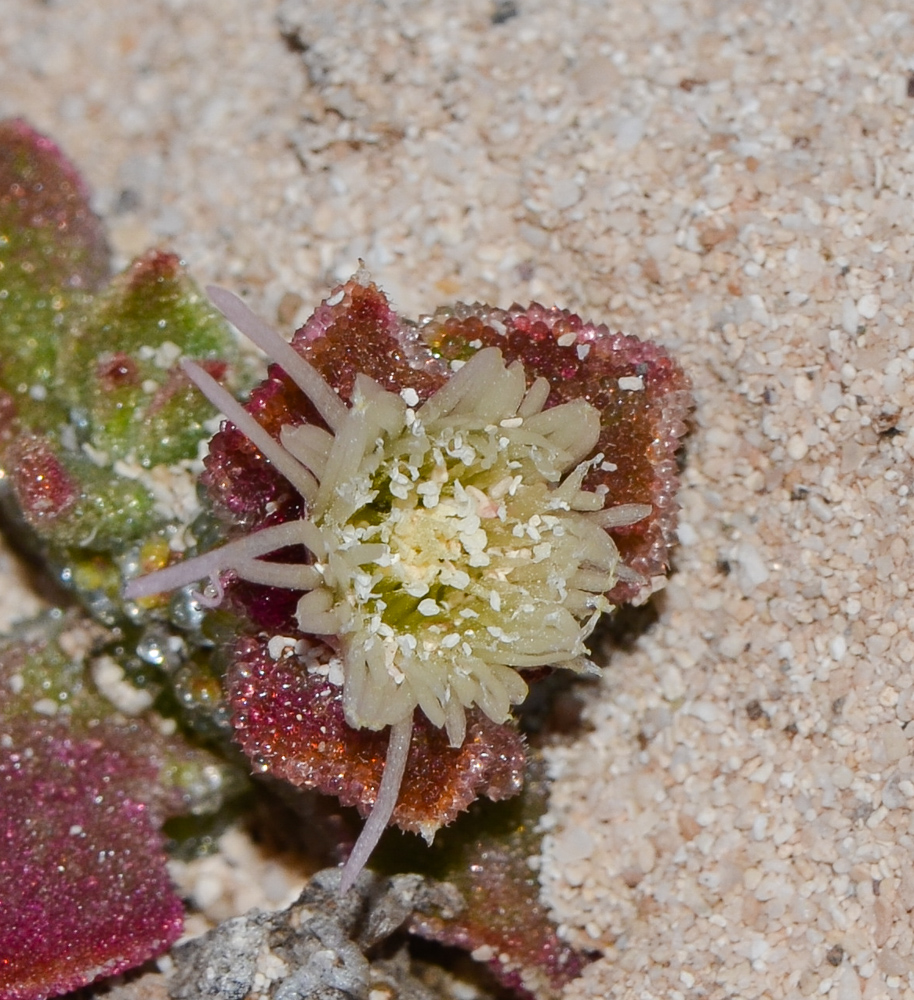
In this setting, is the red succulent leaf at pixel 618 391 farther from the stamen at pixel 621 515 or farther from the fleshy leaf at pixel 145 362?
the fleshy leaf at pixel 145 362

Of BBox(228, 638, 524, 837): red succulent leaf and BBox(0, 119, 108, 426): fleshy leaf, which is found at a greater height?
BBox(0, 119, 108, 426): fleshy leaf

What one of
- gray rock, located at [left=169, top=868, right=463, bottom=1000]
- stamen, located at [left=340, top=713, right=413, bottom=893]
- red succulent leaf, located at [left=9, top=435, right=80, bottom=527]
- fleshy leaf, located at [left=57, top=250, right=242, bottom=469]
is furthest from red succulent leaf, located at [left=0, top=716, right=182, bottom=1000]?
stamen, located at [left=340, top=713, right=413, bottom=893]

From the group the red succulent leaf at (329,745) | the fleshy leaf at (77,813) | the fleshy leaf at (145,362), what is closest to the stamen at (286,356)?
the red succulent leaf at (329,745)

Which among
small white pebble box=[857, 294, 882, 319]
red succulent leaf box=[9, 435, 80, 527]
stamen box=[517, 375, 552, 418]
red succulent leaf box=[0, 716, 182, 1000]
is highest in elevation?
red succulent leaf box=[9, 435, 80, 527]

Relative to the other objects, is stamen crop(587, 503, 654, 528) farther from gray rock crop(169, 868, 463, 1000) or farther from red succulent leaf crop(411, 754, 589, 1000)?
gray rock crop(169, 868, 463, 1000)

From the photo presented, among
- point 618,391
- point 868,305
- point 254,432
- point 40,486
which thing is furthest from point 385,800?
point 868,305

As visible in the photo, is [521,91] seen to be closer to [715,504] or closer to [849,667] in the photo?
[715,504]
